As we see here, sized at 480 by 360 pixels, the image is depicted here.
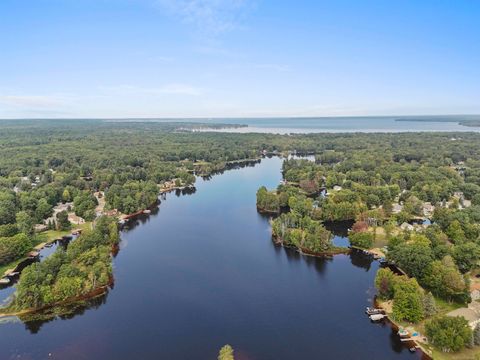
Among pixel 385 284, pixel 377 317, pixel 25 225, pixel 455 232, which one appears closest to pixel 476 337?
pixel 377 317

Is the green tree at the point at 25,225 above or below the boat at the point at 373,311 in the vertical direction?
above

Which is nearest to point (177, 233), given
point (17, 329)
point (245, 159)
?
point (17, 329)

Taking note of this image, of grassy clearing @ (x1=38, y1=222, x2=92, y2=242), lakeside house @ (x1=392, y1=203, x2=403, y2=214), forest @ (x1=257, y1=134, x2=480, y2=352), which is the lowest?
grassy clearing @ (x1=38, y1=222, x2=92, y2=242)

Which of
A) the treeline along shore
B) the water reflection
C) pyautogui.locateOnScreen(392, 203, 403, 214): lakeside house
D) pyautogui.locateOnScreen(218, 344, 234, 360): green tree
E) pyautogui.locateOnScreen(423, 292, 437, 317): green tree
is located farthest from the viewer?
pyautogui.locateOnScreen(392, 203, 403, 214): lakeside house

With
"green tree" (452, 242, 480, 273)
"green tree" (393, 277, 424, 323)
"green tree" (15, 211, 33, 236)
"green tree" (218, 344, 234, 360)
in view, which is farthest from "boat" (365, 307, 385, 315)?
"green tree" (15, 211, 33, 236)

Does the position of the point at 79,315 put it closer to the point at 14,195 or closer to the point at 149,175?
the point at 14,195

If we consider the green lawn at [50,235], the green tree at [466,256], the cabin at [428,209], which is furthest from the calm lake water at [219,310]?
the cabin at [428,209]

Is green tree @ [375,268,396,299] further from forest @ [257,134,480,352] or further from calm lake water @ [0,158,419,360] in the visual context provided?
calm lake water @ [0,158,419,360]

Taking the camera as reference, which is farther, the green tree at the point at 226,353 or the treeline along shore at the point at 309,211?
the treeline along shore at the point at 309,211

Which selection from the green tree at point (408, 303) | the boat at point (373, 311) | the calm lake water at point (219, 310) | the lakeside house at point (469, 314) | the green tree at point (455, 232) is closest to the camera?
the calm lake water at point (219, 310)

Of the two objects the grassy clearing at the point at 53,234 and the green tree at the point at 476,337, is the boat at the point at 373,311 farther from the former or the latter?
the grassy clearing at the point at 53,234
